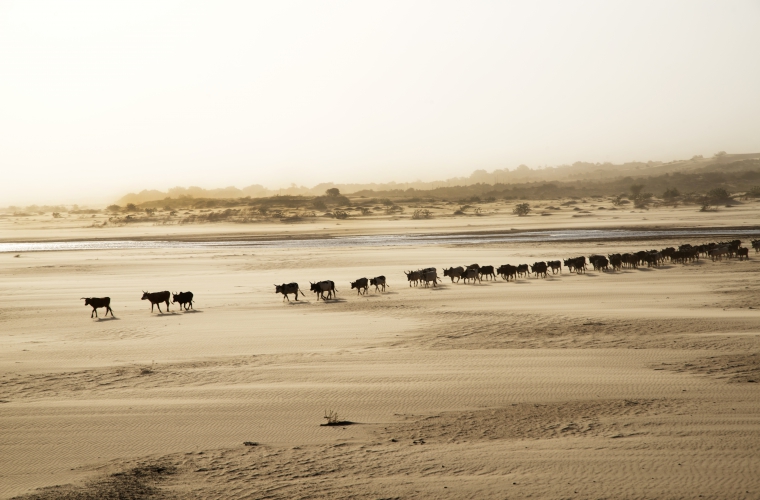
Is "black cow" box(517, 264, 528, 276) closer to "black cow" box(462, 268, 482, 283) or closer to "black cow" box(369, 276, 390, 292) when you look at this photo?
"black cow" box(462, 268, 482, 283)

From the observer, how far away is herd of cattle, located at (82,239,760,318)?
19383 millimetres

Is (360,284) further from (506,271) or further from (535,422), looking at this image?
(535,422)

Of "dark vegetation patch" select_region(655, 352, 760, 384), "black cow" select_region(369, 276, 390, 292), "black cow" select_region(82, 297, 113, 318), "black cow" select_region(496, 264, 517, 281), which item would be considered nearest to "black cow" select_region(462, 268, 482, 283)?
"black cow" select_region(496, 264, 517, 281)

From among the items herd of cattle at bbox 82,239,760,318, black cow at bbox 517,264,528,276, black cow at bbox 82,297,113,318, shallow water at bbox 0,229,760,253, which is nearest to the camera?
black cow at bbox 82,297,113,318

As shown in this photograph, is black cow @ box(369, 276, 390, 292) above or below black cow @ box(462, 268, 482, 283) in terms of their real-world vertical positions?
above

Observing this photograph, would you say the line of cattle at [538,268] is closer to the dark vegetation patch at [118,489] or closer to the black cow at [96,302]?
the black cow at [96,302]

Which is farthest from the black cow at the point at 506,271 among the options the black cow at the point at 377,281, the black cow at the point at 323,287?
the black cow at the point at 323,287

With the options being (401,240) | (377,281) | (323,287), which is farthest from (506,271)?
(401,240)

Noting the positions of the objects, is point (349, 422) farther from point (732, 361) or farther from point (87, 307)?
point (87, 307)

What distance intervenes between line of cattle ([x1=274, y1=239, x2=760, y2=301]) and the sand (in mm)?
851

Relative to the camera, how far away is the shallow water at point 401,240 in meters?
43.0

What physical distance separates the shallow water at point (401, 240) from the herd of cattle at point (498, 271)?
11728mm

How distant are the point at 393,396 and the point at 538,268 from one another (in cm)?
1735

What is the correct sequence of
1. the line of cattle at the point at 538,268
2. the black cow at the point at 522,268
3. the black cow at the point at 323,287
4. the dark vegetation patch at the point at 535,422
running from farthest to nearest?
the black cow at the point at 522,268 → the line of cattle at the point at 538,268 → the black cow at the point at 323,287 → the dark vegetation patch at the point at 535,422
